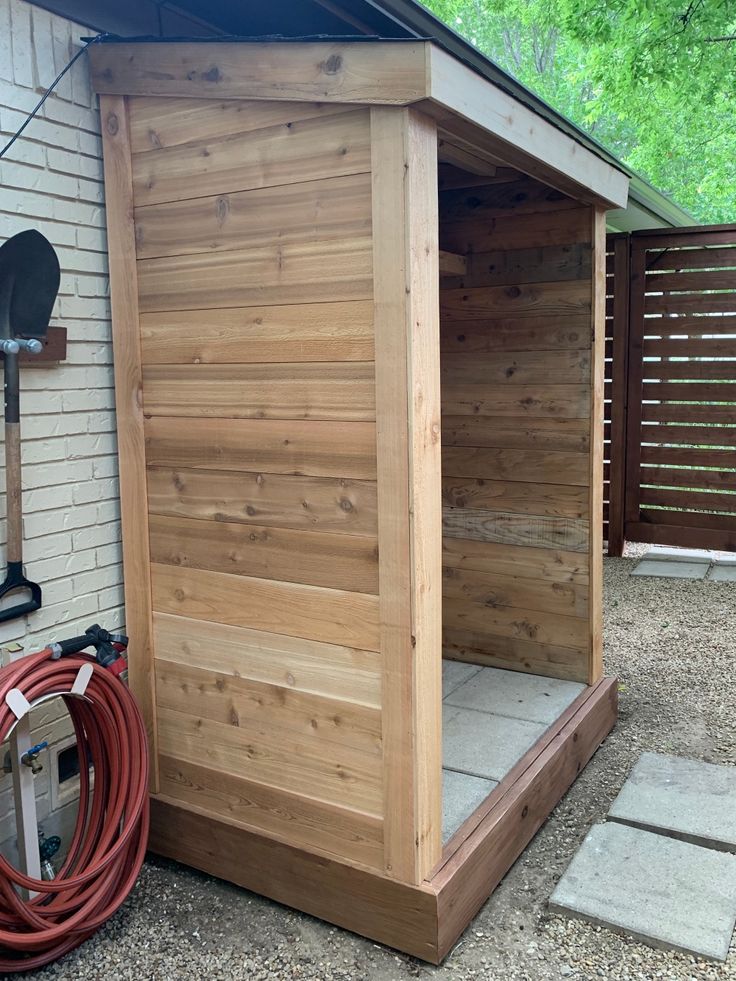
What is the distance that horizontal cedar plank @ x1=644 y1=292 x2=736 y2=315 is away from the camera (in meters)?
6.42

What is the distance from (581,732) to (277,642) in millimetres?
1489

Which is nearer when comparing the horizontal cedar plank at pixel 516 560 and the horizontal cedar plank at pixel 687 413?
the horizontal cedar plank at pixel 516 560

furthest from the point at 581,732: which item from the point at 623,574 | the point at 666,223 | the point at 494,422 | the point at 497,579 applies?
the point at 666,223

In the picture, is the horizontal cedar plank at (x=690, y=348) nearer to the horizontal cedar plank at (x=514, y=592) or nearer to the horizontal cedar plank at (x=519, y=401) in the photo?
the horizontal cedar plank at (x=519, y=401)

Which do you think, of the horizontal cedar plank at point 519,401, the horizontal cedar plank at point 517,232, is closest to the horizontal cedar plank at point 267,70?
the horizontal cedar plank at point 517,232

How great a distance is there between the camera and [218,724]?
2.60 m

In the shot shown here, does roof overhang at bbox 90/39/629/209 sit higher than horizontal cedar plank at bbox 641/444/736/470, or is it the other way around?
roof overhang at bbox 90/39/629/209

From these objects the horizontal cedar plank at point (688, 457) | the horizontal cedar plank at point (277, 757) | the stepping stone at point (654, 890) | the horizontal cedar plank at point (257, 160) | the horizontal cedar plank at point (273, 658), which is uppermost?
the horizontal cedar plank at point (257, 160)

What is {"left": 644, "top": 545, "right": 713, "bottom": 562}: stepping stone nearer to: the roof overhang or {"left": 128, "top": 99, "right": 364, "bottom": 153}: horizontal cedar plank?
the roof overhang

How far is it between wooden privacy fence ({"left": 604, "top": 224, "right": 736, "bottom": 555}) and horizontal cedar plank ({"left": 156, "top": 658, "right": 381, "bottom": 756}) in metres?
4.86

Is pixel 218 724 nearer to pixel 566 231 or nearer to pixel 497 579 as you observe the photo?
pixel 497 579

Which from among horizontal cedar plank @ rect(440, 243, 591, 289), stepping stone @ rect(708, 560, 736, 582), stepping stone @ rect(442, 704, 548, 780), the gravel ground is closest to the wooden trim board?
the gravel ground

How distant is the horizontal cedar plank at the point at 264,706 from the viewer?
Result: 2.30 meters

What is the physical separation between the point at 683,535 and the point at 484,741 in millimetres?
4054
